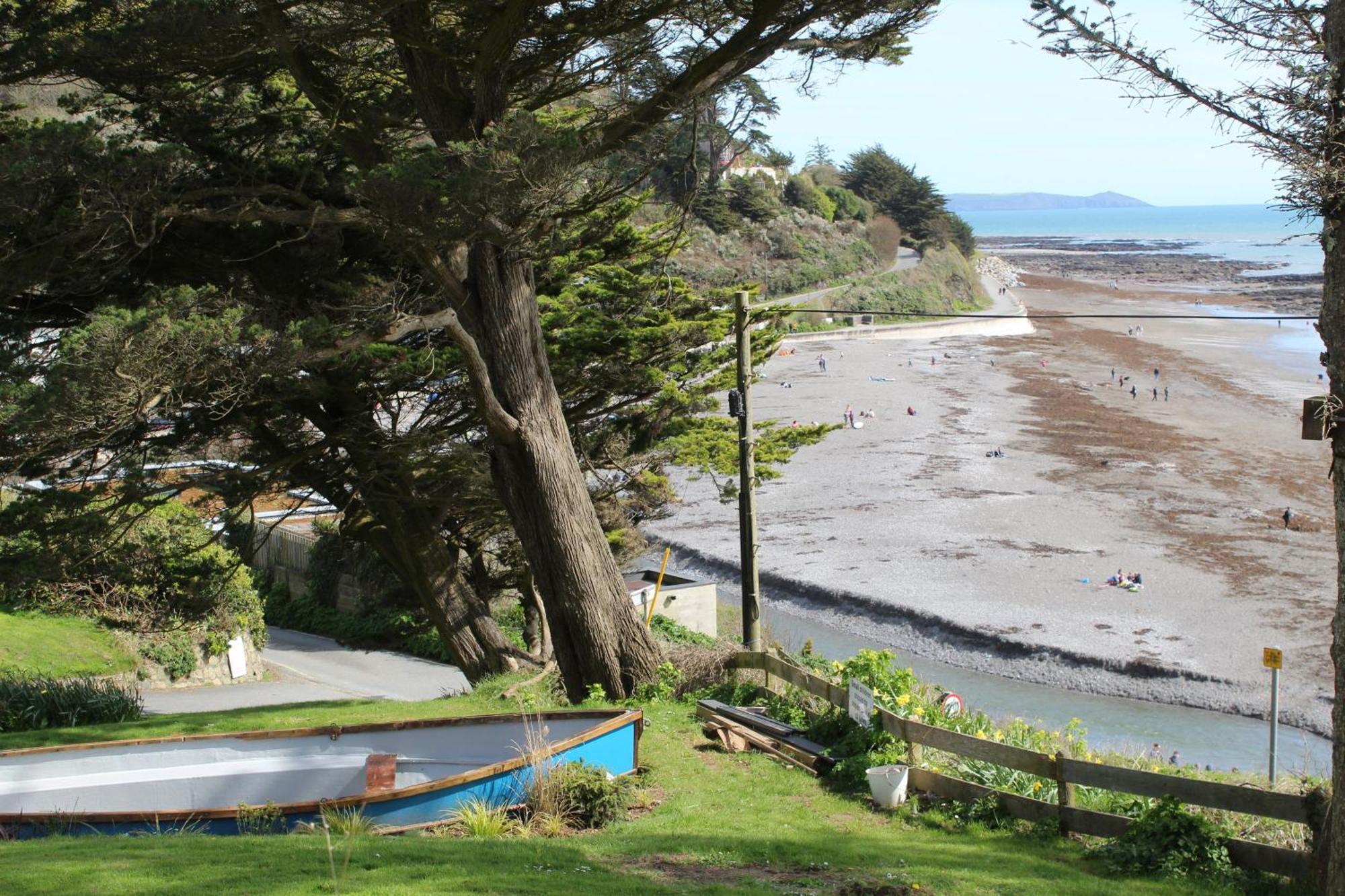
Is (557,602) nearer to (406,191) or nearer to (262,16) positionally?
(406,191)

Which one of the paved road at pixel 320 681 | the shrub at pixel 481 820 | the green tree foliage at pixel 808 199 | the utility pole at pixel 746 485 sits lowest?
the paved road at pixel 320 681

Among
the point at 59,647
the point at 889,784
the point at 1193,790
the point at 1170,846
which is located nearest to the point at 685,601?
the point at 59,647

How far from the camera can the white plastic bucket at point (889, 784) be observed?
8.83 meters

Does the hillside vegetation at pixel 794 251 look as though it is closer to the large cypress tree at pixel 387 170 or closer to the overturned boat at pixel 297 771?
the large cypress tree at pixel 387 170

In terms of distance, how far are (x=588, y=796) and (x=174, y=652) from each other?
1696 centimetres

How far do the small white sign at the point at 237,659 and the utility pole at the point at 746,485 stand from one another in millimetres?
14074

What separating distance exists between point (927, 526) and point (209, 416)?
26.3m

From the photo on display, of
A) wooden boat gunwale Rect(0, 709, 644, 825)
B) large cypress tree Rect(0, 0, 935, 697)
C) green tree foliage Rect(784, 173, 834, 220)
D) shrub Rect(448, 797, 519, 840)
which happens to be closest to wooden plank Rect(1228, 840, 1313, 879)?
wooden boat gunwale Rect(0, 709, 644, 825)

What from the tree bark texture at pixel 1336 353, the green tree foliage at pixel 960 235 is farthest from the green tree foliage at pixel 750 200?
the tree bark texture at pixel 1336 353

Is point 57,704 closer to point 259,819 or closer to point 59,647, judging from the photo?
point 59,647

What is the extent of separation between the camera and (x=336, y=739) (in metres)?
9.70

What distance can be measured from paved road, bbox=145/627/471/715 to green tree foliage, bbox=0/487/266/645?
152cm

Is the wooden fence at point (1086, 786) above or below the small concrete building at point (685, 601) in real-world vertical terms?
above

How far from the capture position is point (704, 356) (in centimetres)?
1630
